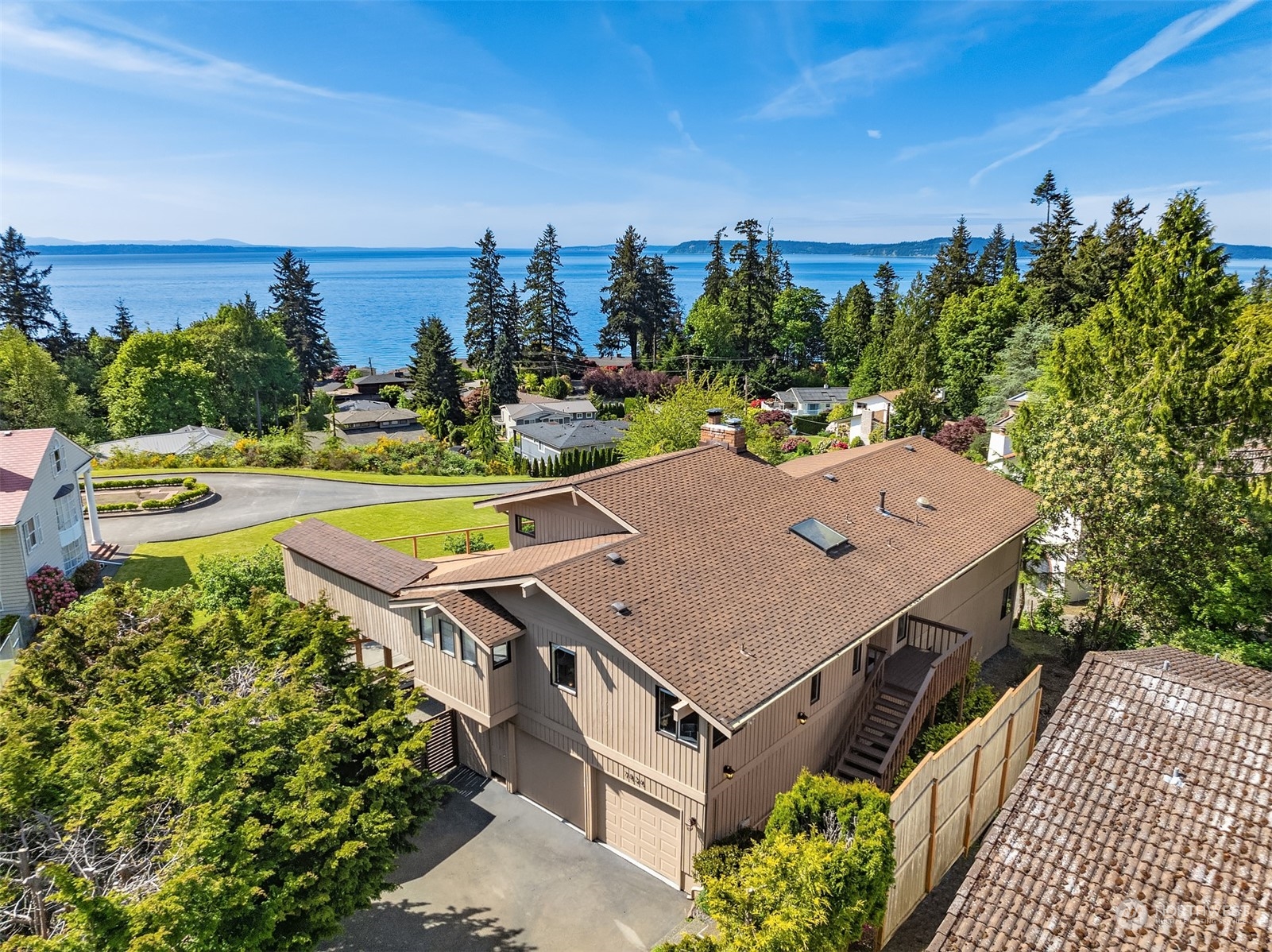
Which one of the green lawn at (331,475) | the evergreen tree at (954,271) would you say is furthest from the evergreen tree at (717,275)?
the green lawn at (331,475)

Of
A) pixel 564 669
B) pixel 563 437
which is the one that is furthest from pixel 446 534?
pixel 563 437

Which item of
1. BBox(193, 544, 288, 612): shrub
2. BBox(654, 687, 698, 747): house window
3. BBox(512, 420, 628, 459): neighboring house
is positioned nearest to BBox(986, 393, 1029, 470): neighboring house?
BBox(512, 420, 628, 459): neighboring house

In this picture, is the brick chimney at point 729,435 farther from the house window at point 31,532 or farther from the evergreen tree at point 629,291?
the evergreen tree at point 629,291

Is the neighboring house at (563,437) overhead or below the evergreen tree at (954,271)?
below

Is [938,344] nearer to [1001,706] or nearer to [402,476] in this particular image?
[402,476]

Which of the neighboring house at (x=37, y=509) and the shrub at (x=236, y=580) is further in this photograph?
the neighboring house at (x=37, y=509)

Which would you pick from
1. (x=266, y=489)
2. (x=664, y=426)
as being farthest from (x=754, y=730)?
(x=266, y=489)
